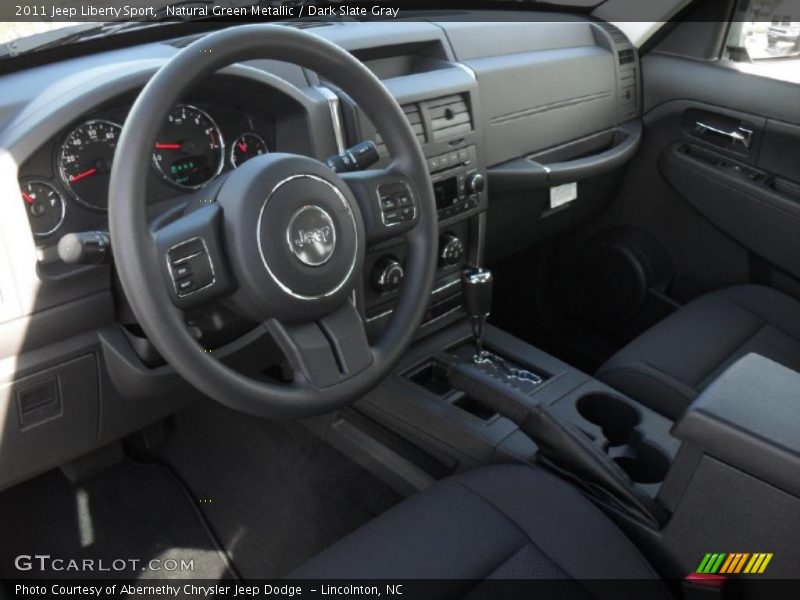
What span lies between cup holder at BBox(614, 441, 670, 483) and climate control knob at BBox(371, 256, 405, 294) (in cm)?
58

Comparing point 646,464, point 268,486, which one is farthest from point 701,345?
point 268,486

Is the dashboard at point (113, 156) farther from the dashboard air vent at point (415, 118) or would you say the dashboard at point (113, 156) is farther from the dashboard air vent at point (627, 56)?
the dashboard air vent at point (627, 56)

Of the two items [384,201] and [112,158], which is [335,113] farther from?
[112,158]

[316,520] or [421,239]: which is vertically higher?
[421,239]

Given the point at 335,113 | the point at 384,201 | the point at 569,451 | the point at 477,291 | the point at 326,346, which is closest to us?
the point at 326,346

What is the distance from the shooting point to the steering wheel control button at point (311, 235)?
1.17m

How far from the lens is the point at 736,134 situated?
2322 mm

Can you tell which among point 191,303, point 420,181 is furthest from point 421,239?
point 191,303

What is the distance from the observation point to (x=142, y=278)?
106 centimetres

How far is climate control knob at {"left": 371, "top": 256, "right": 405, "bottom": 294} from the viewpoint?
173 cm

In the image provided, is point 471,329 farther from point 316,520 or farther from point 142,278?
point 142,278

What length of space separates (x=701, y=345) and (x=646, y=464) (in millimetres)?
486

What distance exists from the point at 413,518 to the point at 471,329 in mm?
749

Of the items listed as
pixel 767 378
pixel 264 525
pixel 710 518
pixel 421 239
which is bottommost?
pixel 264 525
